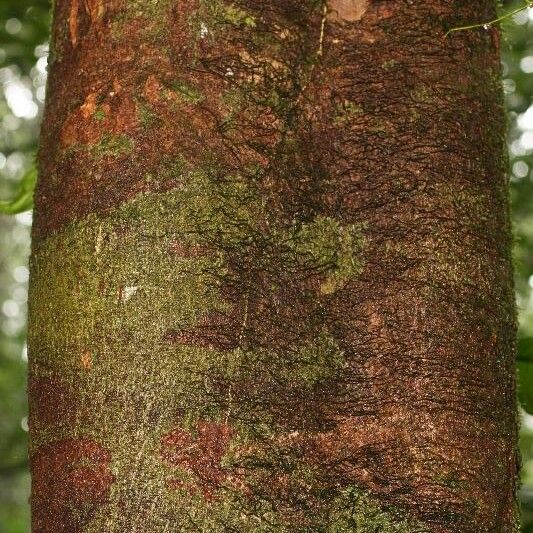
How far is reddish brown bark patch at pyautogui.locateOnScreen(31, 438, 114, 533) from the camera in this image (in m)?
1.14

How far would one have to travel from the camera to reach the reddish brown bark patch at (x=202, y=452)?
111cm

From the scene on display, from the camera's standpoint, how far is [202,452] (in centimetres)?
113

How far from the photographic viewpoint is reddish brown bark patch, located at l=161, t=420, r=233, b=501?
1114mm

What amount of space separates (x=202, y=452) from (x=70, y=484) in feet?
0.71

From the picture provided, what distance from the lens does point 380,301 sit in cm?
127

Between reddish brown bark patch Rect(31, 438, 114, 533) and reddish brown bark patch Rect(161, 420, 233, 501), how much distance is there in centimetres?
10

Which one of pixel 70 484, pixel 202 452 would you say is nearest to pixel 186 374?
pixel 202 452

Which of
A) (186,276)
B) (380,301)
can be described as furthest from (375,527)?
(186,276)

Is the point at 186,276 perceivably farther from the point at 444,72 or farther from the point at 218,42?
the point at 444,72

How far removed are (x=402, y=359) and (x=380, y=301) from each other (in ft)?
0.33

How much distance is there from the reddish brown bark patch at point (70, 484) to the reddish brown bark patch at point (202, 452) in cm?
10

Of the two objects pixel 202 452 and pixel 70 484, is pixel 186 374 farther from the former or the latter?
pixel 70 484

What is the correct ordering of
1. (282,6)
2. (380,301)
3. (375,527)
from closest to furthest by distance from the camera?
(375,527)
(380,301)
(282,6)

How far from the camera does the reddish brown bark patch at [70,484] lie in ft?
3.74
